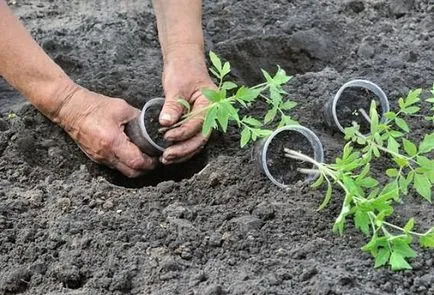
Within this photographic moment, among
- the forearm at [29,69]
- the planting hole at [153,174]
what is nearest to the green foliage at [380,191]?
the planting hole at [153,174]

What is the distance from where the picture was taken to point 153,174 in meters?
3.24

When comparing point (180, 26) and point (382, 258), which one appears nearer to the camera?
point (382, 258)

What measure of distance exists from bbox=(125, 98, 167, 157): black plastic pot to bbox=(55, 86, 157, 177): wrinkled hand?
24 mm

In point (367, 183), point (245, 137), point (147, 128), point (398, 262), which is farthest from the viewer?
point (147, 128)

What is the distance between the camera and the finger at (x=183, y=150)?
10.0 feet

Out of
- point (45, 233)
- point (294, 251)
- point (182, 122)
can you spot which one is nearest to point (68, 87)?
point (182, 122)

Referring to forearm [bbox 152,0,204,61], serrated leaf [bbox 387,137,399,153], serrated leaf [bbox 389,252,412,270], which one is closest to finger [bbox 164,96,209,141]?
forearm [bbox 152,0,204,61]

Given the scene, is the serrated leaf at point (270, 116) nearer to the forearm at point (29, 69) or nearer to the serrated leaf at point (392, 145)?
the serrated leaf at point (392, 145)

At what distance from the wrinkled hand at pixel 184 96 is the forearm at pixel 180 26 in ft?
0.07

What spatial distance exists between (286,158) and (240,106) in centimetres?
39

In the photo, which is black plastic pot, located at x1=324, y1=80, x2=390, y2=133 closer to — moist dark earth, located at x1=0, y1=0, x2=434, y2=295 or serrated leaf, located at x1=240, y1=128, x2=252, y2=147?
moist dark earth, located at x1=0, y1=0, x2=434, y2=295

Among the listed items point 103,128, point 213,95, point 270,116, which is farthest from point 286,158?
point 103,128

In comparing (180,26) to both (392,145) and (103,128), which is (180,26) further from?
(392,145)

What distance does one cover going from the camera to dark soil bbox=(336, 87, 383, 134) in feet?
10.2
